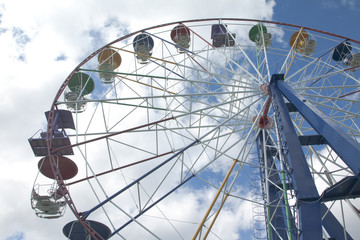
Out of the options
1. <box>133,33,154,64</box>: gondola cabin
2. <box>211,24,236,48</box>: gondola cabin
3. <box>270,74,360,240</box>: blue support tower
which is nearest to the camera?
<box>270,74,360,240</box>: blue support tower

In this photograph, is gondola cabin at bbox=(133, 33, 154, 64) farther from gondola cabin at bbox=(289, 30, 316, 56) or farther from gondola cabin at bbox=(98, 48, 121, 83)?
gondola cabin at bbox=(289, 30, 316, 56)

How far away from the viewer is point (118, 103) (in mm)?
14016

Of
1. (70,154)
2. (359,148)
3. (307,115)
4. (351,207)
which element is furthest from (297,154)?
(70,154)

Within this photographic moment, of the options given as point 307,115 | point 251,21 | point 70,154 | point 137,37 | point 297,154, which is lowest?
point 70,154

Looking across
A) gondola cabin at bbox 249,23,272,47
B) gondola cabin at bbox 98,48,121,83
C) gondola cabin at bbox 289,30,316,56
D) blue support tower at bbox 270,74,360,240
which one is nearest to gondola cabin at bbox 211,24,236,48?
gondola cabin at bbox 249,23,272,47

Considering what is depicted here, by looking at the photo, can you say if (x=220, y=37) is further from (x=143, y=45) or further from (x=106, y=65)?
(x=106, y=65)

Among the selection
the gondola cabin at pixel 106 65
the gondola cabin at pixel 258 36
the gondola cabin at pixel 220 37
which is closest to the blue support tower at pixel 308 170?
the gondola cabin at pixel 258 36

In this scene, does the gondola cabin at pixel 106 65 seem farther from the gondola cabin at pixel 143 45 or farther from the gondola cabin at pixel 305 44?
the gondola cabin at pixel 305 44

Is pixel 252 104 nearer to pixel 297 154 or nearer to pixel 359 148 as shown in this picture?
pixel 297 154

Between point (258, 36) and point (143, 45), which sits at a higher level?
point (258, 36)

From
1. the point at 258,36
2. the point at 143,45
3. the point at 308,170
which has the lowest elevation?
the point at 308,170

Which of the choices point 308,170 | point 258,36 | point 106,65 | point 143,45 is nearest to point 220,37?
point 258,36

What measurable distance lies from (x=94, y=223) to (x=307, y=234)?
296 inches

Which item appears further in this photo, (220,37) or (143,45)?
(220,37)
